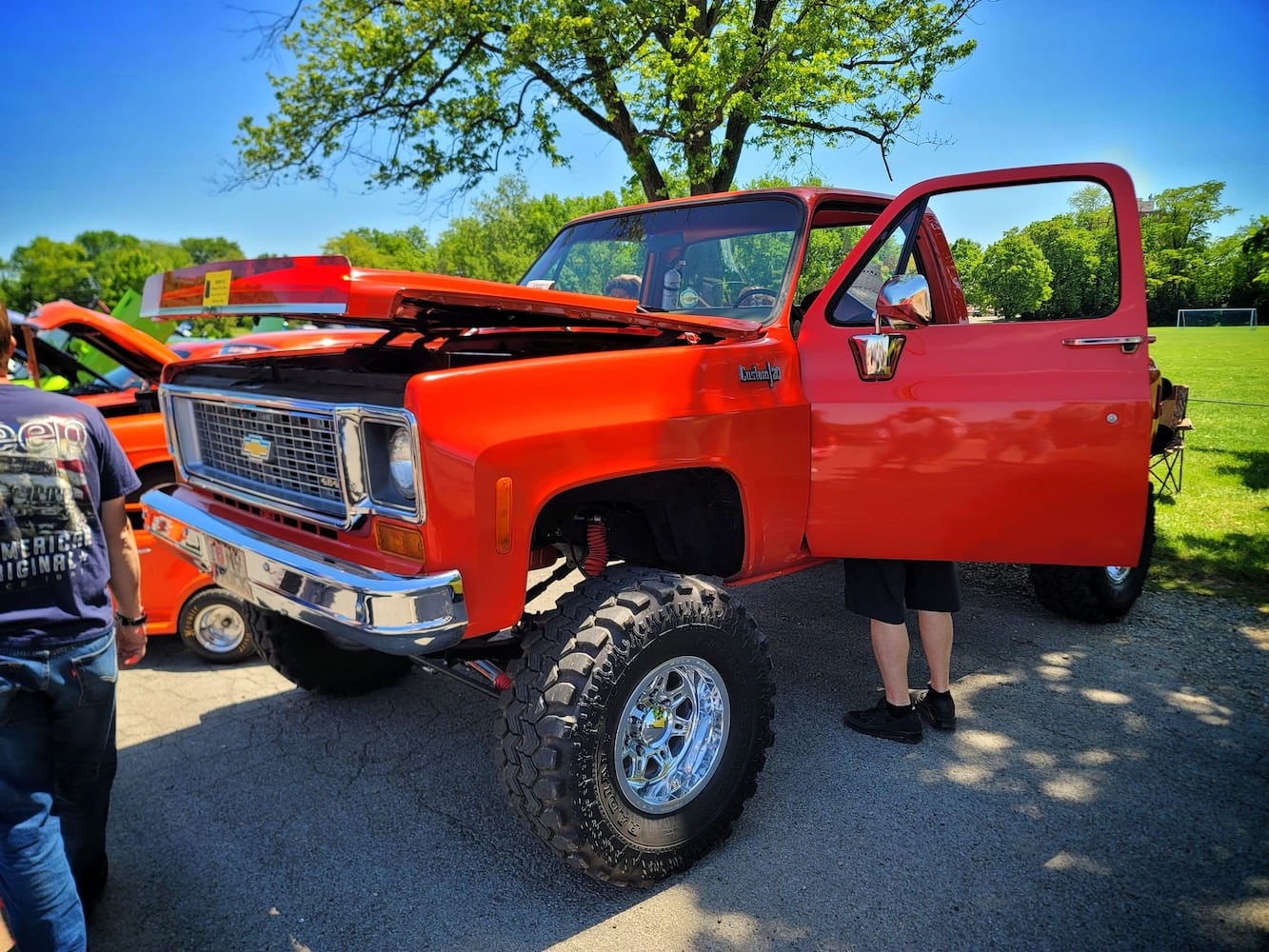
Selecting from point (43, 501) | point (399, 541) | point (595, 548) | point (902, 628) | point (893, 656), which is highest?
point (43, 501)

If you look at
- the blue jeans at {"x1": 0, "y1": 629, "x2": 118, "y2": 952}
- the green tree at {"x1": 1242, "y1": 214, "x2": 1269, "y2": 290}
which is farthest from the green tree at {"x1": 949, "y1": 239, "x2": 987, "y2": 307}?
the green tree at {"x1": 1242, "y1": 214, "x2": 1269, "y2": 290}

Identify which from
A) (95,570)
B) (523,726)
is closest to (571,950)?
(523,726)

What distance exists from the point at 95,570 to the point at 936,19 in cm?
840

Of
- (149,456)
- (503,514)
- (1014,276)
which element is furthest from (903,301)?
(149,456)

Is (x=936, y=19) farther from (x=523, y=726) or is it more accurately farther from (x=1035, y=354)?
(x=523, y=726)

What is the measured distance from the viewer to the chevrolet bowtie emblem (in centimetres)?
270

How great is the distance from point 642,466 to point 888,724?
1.86 meters

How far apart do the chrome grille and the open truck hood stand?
36cm

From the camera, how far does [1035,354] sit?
9.32 ft

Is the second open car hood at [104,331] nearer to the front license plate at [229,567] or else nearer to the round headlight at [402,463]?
the front license plate at [229,567]

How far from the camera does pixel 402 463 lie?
227 centimetres

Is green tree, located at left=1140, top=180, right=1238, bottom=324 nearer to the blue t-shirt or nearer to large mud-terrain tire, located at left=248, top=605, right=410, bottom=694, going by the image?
large mud-terrain tire, located at left=248, top=605, right=410, bottom=694

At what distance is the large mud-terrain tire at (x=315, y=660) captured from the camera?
3.60m

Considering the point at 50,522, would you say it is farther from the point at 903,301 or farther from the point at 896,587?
the point at 896,587
